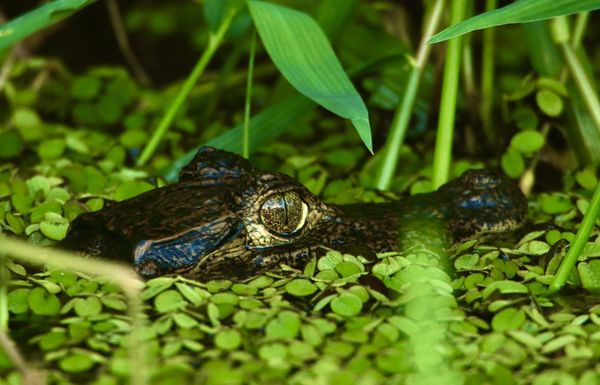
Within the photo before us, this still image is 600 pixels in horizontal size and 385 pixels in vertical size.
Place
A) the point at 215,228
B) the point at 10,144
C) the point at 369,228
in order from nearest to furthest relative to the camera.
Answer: the point at 215,228
the point at 369,228
the point at 10,144

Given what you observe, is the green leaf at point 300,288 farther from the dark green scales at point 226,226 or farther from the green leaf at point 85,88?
the green leaf at point 85,88

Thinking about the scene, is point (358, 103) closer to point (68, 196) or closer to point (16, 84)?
point (68, 196)

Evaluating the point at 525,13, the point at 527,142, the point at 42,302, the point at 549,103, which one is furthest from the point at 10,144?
the point at 525,13

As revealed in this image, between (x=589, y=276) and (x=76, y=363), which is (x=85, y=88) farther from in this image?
(x=589, y=276)

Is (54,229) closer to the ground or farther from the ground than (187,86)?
closer to the ground

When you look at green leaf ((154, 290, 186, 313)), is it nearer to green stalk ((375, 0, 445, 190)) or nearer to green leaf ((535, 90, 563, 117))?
green stalk ((375, 0, 445, 190))

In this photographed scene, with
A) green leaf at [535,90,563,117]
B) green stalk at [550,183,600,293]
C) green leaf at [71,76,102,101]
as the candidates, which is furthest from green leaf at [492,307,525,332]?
green leaf at [71,76,102,101]
